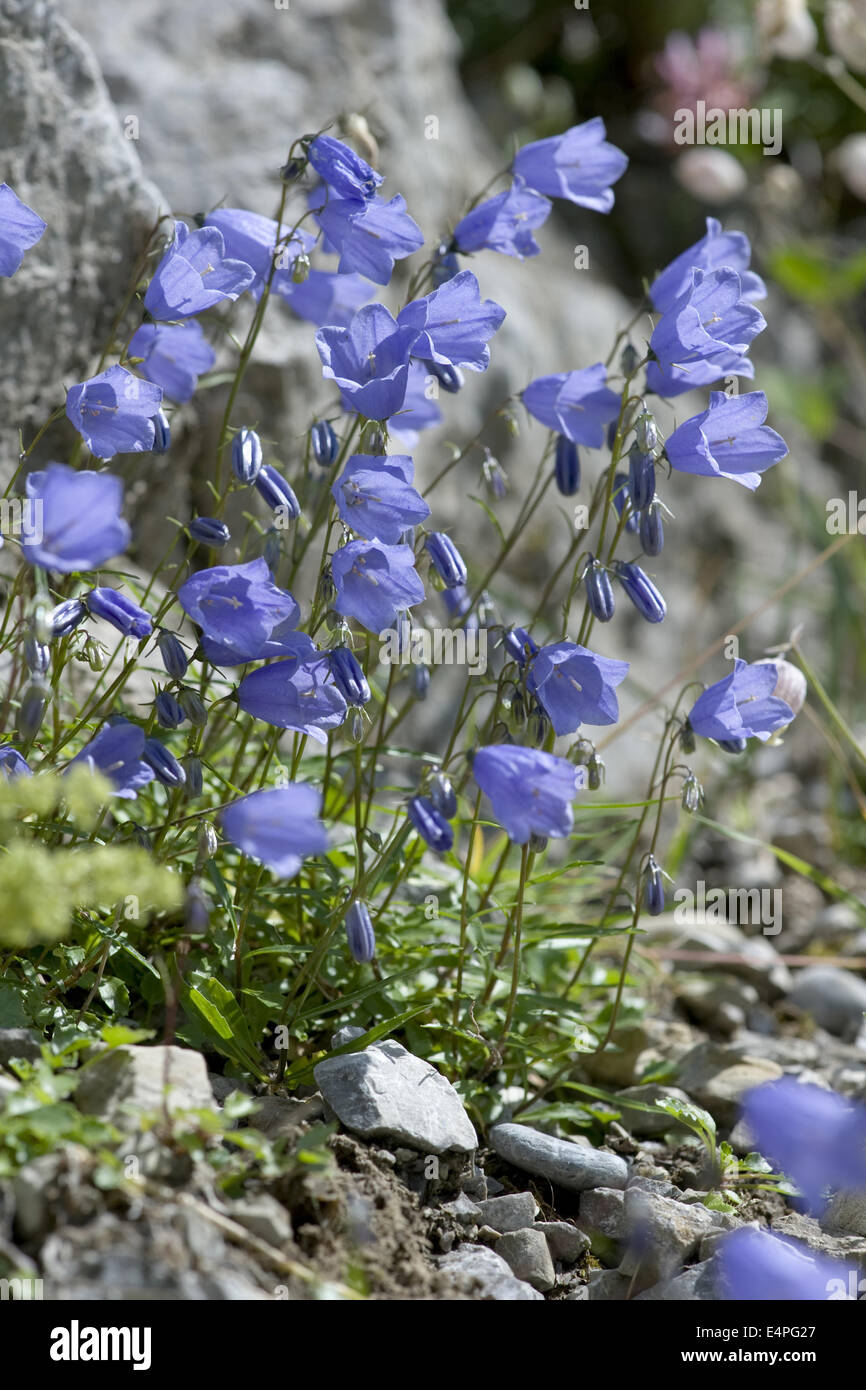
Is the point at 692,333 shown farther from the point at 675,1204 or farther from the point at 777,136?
the point at 777,136

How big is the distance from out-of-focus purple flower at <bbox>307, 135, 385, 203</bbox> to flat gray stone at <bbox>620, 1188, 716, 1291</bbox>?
2.05 metres

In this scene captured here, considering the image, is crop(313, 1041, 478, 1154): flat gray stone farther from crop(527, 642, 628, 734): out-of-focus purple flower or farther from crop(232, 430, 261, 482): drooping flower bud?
crop(232, 430, 261, 482): drooping flower bud

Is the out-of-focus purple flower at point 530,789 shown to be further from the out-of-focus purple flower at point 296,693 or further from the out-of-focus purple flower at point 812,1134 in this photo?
the out-of-focus purple flower at point 812,1134

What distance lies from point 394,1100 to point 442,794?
1.98 ft

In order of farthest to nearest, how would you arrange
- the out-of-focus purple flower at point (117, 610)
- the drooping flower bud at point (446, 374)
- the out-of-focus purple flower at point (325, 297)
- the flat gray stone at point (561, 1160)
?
the out-of-focus purple flower at point (325, 297)
the drooping flower bud at point (446, 374)
the flat gray stone at point (561, 1160)
the out-of-focus purple flower at point (117, 610)

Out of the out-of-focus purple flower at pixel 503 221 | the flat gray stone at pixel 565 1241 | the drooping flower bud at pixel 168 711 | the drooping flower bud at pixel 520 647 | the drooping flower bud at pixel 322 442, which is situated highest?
the out-of-focus purple flower at pixel 503 221

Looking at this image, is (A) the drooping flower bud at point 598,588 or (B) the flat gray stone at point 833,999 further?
(B) the flat gray stone at point 833,999

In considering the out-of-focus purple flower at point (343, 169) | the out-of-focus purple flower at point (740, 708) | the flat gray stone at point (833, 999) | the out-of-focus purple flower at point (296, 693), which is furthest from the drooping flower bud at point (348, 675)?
the flat gray stone at point (833, 999)

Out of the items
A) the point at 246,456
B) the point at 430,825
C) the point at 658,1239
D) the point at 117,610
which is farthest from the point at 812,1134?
the point at 246,456

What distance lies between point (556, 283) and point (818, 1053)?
3.94 m

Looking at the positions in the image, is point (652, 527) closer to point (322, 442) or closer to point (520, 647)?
point (520, 647)

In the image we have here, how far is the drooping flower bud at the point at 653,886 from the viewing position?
8.31 ft

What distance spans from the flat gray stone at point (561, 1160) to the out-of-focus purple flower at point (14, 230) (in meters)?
2.03

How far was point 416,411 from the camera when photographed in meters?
2.96
